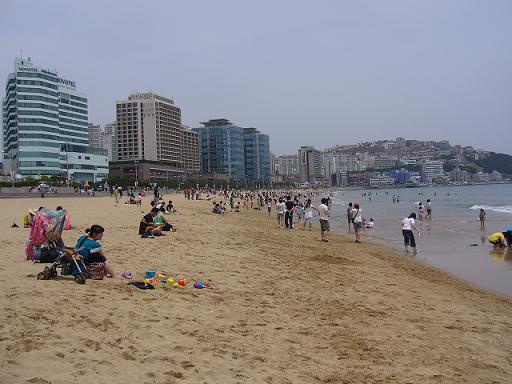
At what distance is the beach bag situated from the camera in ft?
22.6

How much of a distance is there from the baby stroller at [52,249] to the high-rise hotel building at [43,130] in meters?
94.1

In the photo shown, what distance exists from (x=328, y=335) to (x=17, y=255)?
6392 millimetres

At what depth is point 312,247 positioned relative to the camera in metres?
15.1

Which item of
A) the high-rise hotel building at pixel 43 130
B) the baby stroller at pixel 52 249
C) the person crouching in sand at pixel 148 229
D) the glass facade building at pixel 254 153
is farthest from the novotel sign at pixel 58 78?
the baby stroller at pixel 52 249

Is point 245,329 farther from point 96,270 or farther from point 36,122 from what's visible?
point 36,122

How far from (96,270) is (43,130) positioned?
106925mm

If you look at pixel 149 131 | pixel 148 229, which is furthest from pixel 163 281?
pixel 149 131

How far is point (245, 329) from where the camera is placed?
561 cm

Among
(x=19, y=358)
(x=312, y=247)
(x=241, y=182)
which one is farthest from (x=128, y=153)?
(x=19, y=358)

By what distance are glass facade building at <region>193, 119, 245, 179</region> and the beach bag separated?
16640 cm

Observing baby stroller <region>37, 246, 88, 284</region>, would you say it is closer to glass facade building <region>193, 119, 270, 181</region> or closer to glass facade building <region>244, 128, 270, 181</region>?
glass facade building <region>193, 119, 270, 181</region>

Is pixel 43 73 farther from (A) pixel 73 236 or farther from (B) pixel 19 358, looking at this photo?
(B) pixel 19 358

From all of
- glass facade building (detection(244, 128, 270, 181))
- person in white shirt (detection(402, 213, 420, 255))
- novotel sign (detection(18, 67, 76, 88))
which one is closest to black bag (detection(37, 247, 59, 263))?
person in white shirt (detection(402, 213, 420, 255))

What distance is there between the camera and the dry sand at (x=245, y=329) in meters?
4.14
